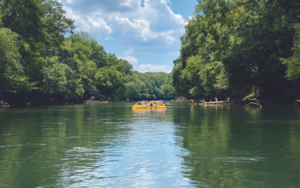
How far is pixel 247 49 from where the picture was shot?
115ft

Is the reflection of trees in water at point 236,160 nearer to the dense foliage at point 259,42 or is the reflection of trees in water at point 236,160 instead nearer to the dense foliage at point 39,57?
the dense foliage at point 259,42

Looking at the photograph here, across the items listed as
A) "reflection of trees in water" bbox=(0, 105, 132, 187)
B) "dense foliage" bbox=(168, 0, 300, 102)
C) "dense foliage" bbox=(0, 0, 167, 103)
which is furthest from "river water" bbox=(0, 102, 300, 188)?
"dense foliage" bbox=(0, 0, 167, 103)

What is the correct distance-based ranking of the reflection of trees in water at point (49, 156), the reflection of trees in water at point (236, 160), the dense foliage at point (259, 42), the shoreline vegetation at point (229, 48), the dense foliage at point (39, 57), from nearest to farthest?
the reflection of trees in water at point (236, 160)
the reflection of trees in water at point (49, 156)
the dense foliage at point (259, 42)
the shoreline vegetation at point (229, 48)
the dense foliage at point (39, 57)

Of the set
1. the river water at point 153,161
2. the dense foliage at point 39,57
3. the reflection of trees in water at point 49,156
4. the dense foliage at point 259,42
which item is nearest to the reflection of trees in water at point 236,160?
the river water at point 153,161

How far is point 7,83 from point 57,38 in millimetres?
14380

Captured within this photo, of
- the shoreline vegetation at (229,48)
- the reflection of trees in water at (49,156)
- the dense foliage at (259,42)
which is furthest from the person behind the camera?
the shoreline vegetation at (229,48)

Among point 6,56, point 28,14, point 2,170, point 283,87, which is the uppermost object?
point 28,14

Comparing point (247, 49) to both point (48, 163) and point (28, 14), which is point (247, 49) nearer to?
point (28, 14)

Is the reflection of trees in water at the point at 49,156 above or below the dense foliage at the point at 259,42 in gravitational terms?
below

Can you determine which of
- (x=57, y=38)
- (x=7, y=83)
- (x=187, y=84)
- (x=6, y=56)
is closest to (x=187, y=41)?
(x=187, y=84)

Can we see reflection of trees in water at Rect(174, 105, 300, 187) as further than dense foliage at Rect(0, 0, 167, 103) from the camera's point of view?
No

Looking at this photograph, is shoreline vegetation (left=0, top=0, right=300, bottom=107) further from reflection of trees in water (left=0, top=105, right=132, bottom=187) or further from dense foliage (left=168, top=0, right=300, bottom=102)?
reflection of trees in water (left=0, top=105, right=132, bottom=187)

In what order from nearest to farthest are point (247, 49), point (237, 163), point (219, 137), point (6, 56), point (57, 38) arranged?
point (237, 163) → point (219, 137) → point (6, 56) → point (247, 49) → point (57, 38)

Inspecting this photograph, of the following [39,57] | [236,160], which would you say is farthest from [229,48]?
[236,160]
